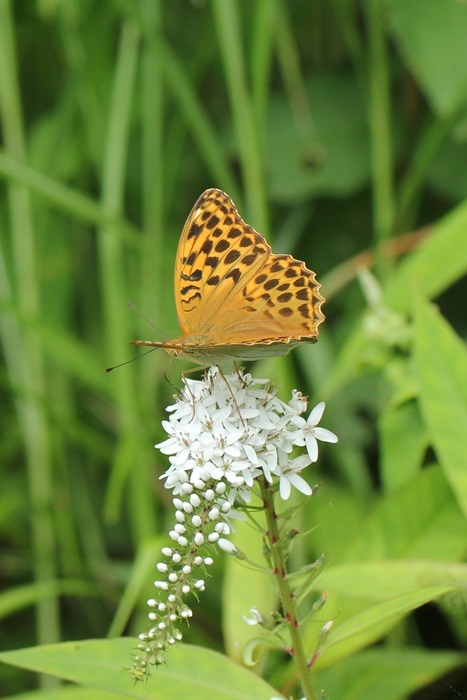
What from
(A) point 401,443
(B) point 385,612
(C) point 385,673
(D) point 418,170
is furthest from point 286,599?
(D) point 418,170

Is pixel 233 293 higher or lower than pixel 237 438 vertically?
higher

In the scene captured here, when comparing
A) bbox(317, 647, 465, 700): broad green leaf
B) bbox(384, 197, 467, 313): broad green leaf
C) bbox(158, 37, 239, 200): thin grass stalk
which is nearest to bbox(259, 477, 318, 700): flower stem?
bbox(317, 647, 465, 700): broad green leaf

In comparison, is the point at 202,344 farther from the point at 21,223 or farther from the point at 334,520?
the point at 21,223

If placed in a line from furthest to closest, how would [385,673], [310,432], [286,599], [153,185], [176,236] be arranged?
[176,236], [153,185], [385,673], [310,432], [286,599]

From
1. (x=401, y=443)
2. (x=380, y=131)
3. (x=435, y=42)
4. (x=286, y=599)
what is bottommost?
(x=286, y=599)

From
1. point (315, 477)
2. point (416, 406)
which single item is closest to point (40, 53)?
point (315, 477)

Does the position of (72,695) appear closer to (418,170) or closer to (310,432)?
(310,432)

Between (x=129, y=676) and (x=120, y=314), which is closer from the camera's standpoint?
(x=129, y=676)
